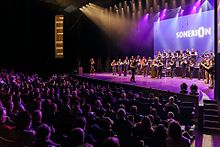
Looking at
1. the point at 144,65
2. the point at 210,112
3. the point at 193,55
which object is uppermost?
the point at 193,55

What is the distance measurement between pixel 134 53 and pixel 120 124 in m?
20.6

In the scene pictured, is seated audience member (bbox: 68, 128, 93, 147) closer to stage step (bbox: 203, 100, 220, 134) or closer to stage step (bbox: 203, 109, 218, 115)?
stage step (bbox: 203, 100, 220, 134)

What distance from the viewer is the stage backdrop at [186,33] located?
1992 cm

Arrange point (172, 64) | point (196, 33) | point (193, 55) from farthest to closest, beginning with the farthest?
point (172, 64)
point (196, 33)
point (193, 55)

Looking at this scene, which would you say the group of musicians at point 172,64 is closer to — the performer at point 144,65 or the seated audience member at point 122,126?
the performer at point 144,65

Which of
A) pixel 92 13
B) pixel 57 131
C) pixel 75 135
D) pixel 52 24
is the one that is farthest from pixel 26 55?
pixel 75 135

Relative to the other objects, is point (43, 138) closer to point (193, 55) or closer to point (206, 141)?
point (206, 141)

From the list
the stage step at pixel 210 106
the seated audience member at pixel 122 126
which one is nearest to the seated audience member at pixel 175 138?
the seated audience member at pixel 122 126

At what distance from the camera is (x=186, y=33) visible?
21.9m

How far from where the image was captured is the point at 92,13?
2684cm

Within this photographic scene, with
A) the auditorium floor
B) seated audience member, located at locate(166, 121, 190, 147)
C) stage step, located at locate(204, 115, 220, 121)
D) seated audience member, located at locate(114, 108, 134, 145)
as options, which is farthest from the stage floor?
seated audience member, located at locate(166, 121, 190, 147)

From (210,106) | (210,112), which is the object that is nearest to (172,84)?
(210,106)

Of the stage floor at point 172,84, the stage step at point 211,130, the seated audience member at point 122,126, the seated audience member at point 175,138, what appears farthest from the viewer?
the stage floor at point 172,84

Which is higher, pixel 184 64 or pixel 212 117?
pixel 184 64
